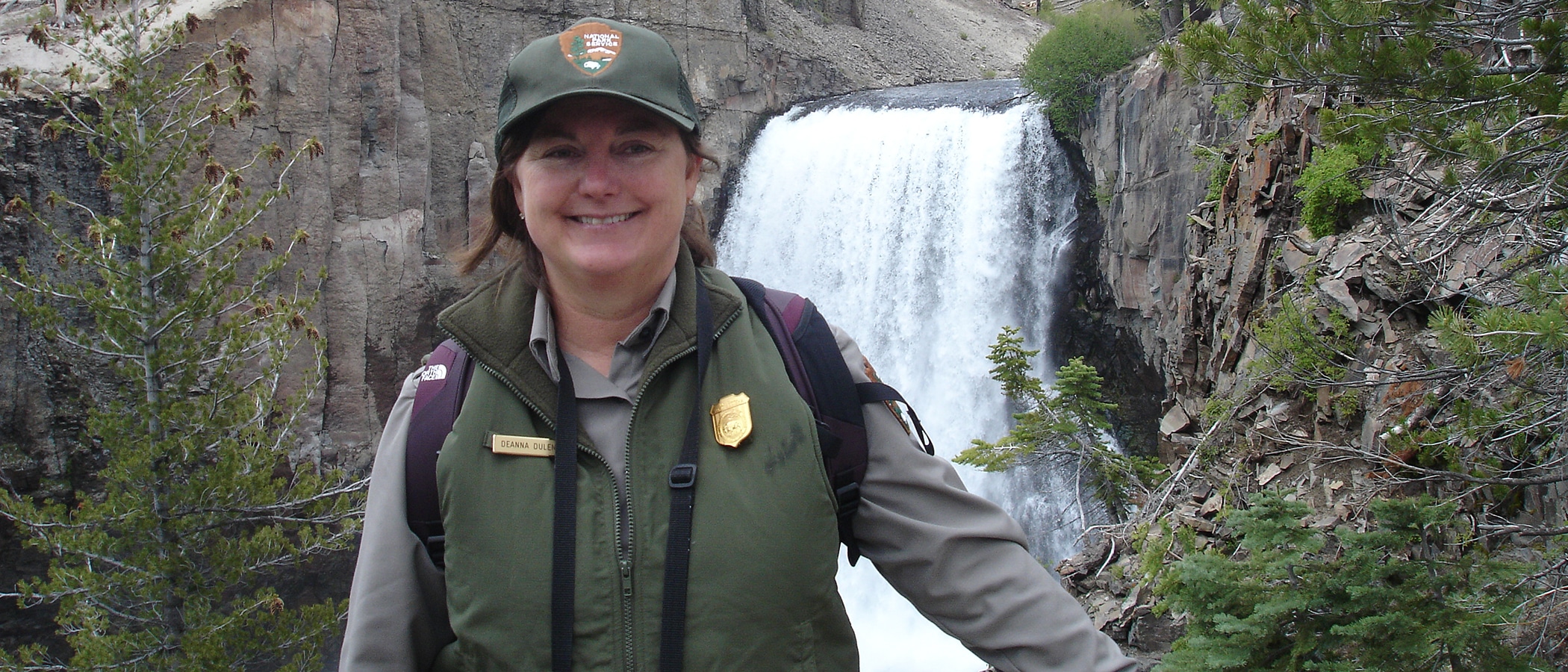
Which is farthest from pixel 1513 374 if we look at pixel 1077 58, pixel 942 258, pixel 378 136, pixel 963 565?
pixel 378 136

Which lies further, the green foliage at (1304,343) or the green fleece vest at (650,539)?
the green foliage at (1304,343)

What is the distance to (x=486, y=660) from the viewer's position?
1485 millimetres

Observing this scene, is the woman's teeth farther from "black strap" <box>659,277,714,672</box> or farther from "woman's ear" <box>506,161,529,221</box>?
"black strap" <box>659,277,714,672</box>

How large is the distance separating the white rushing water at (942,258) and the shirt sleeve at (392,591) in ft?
39.9

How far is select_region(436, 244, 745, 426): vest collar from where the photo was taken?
1583mm

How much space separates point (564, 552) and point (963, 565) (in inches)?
25.8

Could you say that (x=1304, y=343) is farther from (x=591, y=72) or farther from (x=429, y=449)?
(x=429, y=449)

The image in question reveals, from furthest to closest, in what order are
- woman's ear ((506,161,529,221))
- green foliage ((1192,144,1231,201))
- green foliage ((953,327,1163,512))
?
green foliage ((953,327,1163,512)), green foliage ((1192,144,1231,201)), woman's ear ((506,161,529,221))

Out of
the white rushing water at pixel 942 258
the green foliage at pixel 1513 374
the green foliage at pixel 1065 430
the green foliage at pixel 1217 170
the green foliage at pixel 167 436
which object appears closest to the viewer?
the green foliage at pixel 1513 374

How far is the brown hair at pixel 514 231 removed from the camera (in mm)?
1639

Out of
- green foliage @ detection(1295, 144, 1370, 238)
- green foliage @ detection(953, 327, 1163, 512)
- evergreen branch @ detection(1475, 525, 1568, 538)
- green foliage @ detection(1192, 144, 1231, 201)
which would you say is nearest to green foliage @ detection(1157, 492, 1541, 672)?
evergreen branch @ detection(1475, 525, 1568, 538)

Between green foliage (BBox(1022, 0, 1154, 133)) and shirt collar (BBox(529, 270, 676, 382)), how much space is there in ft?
53.4

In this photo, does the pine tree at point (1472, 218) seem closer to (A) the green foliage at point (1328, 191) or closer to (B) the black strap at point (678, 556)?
(A) the green foliage at point (1328, 191)

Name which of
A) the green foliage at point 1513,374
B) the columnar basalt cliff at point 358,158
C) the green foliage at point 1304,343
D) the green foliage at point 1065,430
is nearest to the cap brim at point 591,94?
the green foliage at point 1513,374
